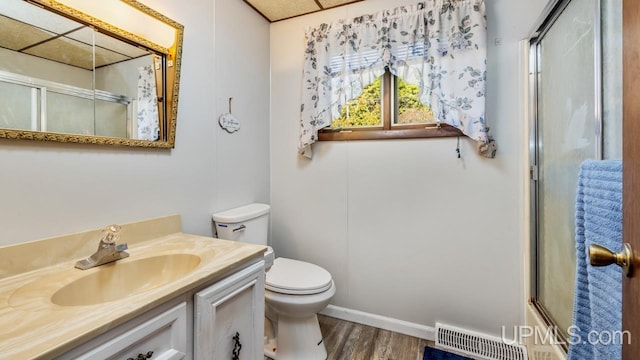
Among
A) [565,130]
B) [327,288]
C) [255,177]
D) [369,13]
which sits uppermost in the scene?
[369,13]

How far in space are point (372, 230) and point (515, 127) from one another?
1.05 meters

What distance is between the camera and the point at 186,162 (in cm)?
150

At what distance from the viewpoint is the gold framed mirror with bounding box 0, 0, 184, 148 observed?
91 cm

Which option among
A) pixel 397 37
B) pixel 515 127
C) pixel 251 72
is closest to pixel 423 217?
pixel 515 127

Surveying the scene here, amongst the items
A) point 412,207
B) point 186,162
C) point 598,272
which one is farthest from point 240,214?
point 598,272

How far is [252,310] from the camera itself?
1090 millimetres

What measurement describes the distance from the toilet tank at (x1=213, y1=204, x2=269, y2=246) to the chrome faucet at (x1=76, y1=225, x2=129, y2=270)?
22.8 inches

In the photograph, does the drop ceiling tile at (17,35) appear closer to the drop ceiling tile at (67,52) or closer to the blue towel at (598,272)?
the drop ceiling tile at (67,52)

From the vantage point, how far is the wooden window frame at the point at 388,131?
1.73 meters

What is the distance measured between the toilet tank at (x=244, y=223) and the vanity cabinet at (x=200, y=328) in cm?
54

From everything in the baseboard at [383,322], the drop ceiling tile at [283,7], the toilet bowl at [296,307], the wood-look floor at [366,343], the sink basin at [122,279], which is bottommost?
the wood-look floor at [366,343]

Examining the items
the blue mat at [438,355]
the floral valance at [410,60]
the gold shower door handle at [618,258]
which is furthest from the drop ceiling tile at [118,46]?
the blue mat at [438,355]

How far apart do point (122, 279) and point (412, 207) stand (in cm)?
155

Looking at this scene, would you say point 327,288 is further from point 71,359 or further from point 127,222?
point 71,359
